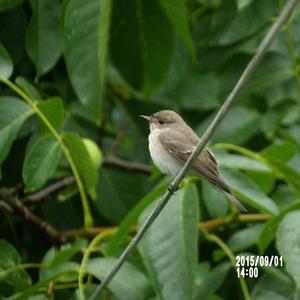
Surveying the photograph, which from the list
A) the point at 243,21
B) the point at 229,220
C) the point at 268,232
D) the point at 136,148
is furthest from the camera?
the point at 136,148

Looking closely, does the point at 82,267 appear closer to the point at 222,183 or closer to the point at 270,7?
the point at 222,183

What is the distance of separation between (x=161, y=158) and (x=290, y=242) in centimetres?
132

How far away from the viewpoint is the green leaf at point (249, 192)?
12.1 ft

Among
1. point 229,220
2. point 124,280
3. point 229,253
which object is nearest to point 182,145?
point 229,220

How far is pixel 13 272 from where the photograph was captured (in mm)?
3789

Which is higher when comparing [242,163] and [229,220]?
[242,163]

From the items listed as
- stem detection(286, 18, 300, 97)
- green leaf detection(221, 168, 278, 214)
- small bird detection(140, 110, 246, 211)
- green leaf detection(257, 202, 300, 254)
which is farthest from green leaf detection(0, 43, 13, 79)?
stem detection(286, 18, 300, 97)

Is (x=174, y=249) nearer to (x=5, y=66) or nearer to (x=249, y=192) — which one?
(x=249, y=192)

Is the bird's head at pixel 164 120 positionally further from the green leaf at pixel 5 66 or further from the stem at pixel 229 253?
the green leaf at pixel 5 66

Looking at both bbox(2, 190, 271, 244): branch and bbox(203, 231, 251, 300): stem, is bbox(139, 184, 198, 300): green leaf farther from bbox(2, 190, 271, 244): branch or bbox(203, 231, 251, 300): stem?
bbox(2, 190, 271, 244): branch

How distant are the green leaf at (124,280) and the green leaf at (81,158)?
0.45m

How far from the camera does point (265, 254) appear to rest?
13.2 feet

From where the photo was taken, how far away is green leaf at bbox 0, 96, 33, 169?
3.69 m

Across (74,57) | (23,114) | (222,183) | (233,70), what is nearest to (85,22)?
(74,57)
